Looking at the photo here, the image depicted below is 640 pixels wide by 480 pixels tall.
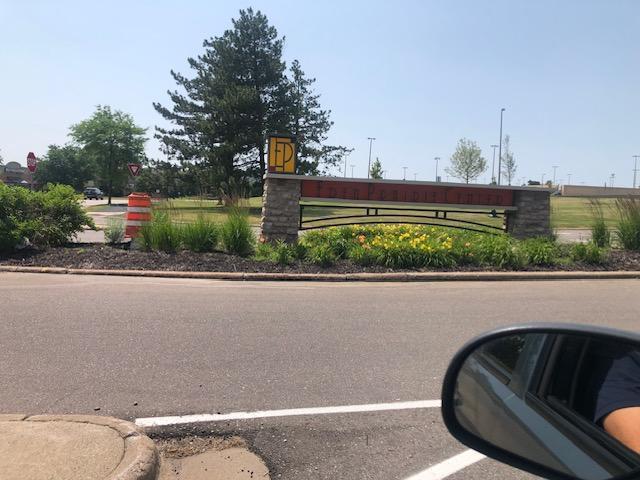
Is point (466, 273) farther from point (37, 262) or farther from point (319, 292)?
point (37, 262)

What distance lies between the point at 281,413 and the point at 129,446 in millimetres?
1199

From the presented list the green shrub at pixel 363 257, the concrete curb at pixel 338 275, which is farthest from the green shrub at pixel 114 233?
the green shrub at pixel 363 257

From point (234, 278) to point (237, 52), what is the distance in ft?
97.0

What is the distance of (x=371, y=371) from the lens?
515cm

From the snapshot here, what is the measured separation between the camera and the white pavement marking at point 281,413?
3.98 metres

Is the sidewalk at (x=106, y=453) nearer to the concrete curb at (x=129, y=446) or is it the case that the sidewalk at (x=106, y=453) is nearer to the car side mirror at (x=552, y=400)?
the concrete curb at (x=129, y=446)

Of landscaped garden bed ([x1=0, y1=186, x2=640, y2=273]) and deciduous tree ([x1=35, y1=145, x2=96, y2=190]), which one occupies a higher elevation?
deciduous tree ([x1=35, y1=145, x2=96, y2=190])

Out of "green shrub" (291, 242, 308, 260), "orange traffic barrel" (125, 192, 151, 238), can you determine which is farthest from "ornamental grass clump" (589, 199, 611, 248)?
"orange traffic barrel" (125, 192, 151, 238)

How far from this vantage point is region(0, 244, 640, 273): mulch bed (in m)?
10.7

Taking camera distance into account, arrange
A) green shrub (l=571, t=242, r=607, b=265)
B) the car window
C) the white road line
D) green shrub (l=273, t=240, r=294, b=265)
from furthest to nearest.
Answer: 1. green shrub (l=571, t=242, r=607, b=265)
2. green shrub (l=273, t=240, r=294, b=265)
3. the white road line
4. the car window

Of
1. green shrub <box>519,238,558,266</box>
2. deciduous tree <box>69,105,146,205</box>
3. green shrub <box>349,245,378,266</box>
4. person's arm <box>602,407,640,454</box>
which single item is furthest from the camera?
deciduous tree <box>69,105,146,205</box>

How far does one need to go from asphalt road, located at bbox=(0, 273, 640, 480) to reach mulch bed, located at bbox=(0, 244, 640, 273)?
98 cm

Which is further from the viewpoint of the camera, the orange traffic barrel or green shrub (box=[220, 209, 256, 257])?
the orange traffic barrel

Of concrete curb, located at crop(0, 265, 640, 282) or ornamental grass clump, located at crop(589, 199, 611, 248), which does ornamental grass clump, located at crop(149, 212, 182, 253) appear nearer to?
concrete curb, located at crop(0, 265, 640, 282)
